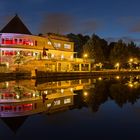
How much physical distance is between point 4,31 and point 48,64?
37.6ft

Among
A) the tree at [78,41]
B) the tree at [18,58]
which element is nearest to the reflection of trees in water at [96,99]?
the tree at [18,58]

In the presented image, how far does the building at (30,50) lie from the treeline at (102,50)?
31.4ft

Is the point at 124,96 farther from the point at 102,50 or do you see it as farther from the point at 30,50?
the point at 102,50

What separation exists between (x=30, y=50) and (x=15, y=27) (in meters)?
5.81

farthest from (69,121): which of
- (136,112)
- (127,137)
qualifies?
(136,112)

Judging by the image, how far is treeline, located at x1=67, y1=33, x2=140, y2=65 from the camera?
81.2 meters

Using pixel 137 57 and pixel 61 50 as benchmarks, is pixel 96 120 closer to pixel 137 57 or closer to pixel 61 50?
pixel 61 50

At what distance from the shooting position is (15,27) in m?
61.5

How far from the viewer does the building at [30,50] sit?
57884 mm

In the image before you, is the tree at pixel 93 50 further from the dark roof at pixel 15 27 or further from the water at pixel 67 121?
the water at pixel 67 121

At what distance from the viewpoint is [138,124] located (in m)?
14.5

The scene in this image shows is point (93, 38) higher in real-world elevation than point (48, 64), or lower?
higher

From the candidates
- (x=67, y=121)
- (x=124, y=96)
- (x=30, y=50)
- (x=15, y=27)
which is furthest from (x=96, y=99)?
(x=15, y=27)

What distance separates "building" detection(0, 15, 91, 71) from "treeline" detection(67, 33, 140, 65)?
9.56 metres
